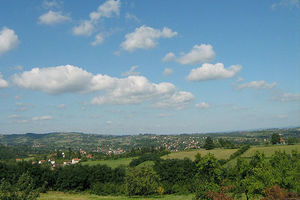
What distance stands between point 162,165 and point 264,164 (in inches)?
1769

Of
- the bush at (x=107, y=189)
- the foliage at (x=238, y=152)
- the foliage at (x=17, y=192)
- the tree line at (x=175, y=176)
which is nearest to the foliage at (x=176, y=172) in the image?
the tree line at (x=175, y=176)

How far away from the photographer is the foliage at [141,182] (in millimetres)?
57456

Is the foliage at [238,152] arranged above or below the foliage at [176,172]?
above

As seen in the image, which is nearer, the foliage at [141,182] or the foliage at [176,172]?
the foliage at [141,182]

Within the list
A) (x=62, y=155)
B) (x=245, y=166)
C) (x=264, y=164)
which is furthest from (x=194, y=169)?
(x=62, y=155)

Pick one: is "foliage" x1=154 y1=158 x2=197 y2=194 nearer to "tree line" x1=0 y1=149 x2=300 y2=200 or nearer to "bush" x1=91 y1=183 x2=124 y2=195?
"tree line" x1=0 y1=149 x2=300 y2=200

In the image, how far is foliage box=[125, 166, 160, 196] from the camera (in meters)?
57.5

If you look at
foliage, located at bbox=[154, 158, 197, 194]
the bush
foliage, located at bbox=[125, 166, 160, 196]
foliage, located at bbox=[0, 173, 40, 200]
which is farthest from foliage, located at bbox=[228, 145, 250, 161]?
foliage, located at bbox=[0, 173, 40, 200]

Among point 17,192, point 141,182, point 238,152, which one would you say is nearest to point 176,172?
point 141,182

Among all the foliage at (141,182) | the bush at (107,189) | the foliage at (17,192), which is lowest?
the bush at (107,189)

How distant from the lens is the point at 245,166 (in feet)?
149

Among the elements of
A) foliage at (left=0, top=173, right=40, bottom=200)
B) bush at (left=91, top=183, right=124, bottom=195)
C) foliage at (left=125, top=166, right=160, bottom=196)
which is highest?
foliage at (left=0, top=173, right=40, bottom=200)

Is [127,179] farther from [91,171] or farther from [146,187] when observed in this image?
[91,171]

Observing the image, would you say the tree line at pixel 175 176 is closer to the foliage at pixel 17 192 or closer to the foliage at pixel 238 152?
the foliage at pixel 17 192
